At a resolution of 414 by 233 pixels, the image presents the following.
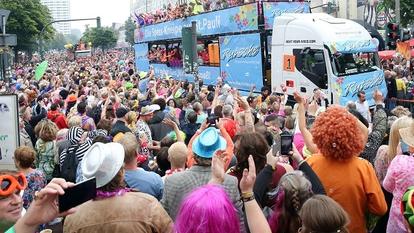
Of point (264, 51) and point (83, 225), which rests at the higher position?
point (264, 51)

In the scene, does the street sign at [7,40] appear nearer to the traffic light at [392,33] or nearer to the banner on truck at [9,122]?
the banner on truck at [9,122]

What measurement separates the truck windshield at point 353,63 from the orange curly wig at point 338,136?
11.1 meters

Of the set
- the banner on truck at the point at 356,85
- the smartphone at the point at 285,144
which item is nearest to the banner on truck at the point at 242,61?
the banner on truck at the point at 356,85

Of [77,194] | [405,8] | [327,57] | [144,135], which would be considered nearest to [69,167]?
[144,135]

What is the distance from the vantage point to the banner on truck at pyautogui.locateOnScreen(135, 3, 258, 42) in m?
18.6

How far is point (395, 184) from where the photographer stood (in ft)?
13.3

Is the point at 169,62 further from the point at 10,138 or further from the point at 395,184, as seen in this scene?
the point at 395,184

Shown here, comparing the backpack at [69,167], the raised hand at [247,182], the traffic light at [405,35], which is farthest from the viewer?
the traffic light at [405,35]

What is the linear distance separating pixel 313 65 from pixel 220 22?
6.63 meters

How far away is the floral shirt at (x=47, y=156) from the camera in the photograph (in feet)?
24.4

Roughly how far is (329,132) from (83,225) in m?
2.08

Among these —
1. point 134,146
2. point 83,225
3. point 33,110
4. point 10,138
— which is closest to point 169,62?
point 33,110

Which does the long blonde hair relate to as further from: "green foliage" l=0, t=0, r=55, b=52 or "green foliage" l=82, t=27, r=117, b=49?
"green foliage" l=82, t=27, r=117, b=49

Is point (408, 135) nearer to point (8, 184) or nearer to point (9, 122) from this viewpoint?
point (8, 184)
